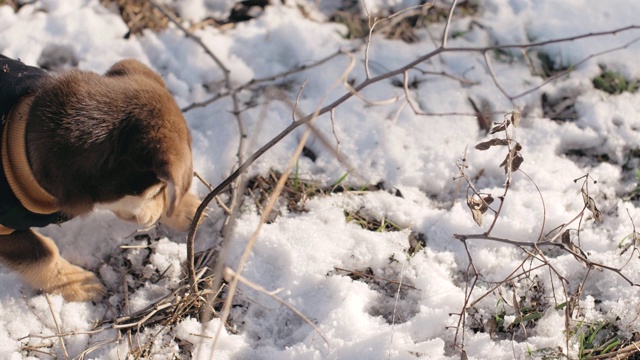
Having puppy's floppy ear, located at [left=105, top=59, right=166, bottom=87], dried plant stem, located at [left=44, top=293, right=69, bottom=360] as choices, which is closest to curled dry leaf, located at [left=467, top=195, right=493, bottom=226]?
puppy's floppy ear, located at [left=105, top=59, right=166, bottom=87]

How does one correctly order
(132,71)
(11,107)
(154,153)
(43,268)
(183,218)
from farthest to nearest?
(183,218) → (43,268) → (132,71) → (11,107) → (154,153)

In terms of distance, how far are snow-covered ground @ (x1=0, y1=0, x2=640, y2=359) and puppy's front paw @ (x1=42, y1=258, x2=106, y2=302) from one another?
0.04m

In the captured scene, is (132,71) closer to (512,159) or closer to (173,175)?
(173,175)

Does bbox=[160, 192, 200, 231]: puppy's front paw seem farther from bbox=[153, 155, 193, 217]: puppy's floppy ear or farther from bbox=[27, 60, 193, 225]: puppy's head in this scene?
bbox=[153, 155, 193, 217]: puppy's floppy ear

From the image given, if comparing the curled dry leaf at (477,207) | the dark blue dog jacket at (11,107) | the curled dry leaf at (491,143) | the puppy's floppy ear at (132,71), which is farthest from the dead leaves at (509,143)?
the dark blue dog jacket at (11,107)

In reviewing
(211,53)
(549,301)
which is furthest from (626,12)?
(211,53)

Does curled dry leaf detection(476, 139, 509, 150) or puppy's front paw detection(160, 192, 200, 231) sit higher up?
curled dry leaf detection(476, 139, 509, 150)

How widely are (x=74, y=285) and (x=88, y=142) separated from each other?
2.57ft

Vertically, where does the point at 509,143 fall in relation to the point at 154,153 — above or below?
above

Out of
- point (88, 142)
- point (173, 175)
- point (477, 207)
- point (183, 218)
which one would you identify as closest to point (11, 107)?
point (88, 142)

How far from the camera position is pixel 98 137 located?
208cm

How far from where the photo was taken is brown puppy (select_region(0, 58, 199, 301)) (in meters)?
2.07

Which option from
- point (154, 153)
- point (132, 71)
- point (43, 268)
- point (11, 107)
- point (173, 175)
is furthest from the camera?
point (43, 268)

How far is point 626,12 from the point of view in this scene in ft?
11.7
